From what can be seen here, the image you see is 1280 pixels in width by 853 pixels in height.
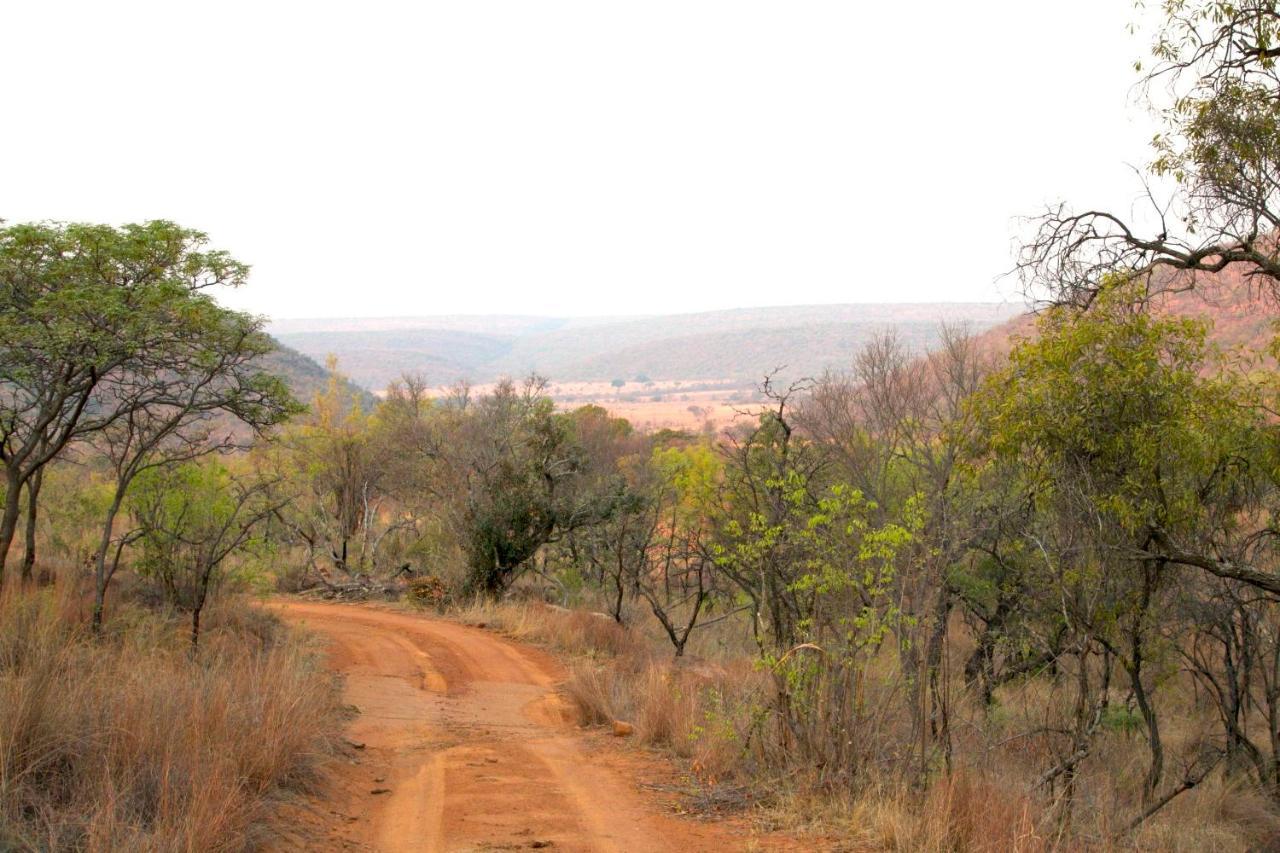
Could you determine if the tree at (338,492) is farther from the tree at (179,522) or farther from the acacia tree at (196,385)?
the acacia tree at (196,385)

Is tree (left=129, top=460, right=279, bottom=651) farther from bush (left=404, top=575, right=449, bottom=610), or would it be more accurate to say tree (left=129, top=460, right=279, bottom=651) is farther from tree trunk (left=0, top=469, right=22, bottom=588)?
bush (left=404, top=575, right=449, bottom=610)

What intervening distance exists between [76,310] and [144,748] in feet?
21.8

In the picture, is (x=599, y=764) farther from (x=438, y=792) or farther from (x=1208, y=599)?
(x=1208, y=599)

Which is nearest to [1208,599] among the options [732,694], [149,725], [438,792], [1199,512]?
[1199,512]

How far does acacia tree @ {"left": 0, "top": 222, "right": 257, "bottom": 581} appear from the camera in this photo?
420 inches

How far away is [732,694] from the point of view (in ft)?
32.1

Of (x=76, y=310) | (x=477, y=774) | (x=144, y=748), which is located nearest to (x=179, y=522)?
(x=76, y=310)

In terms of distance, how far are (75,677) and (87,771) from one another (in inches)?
62.1

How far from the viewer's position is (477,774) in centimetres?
803

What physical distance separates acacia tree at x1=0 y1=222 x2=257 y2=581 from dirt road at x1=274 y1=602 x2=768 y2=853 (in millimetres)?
4794

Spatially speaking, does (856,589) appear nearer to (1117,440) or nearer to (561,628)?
(1117,440)

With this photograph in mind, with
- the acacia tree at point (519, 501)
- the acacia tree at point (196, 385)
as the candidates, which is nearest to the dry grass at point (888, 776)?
the acacia tree at point (519, 501)

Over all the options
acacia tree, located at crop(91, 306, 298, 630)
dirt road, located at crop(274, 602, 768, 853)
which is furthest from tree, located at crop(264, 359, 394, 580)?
dirt road, located at crop(274, 602, 768, 853)

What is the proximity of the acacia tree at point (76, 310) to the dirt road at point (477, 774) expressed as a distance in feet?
15.7
